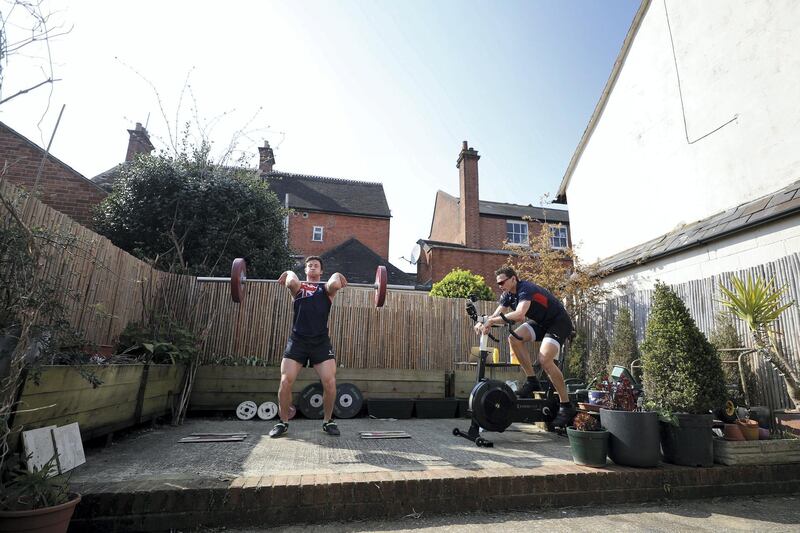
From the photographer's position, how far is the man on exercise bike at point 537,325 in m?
4.13

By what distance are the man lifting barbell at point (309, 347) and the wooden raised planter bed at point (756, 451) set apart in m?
3.42

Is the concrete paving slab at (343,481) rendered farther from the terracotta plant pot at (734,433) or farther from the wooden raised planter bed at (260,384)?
the wooden raised planter bed at (260,384)

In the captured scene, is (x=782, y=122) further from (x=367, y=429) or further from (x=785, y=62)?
(x=367, y=429)

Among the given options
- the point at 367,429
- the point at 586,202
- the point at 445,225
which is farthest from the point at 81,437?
the point at 445,225

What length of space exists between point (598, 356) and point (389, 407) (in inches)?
184

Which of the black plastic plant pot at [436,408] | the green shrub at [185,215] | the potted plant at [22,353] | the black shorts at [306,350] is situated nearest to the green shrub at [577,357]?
the black plastic plant pot at [436,408]

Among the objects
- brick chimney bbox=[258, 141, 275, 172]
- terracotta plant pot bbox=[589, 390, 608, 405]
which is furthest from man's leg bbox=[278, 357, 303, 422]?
brick chimney bbox=[258, 141, 275, 172]

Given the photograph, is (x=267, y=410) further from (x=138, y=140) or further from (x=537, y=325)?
(x=138, y=140)

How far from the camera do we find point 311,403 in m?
5.47

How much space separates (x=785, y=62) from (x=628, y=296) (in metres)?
4.21

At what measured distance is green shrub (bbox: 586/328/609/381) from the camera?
7822 millimetres

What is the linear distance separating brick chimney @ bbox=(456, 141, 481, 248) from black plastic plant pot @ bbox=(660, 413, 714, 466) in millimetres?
13680

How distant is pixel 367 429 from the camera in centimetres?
475

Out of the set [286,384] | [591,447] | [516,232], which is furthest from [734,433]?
[516,232]
